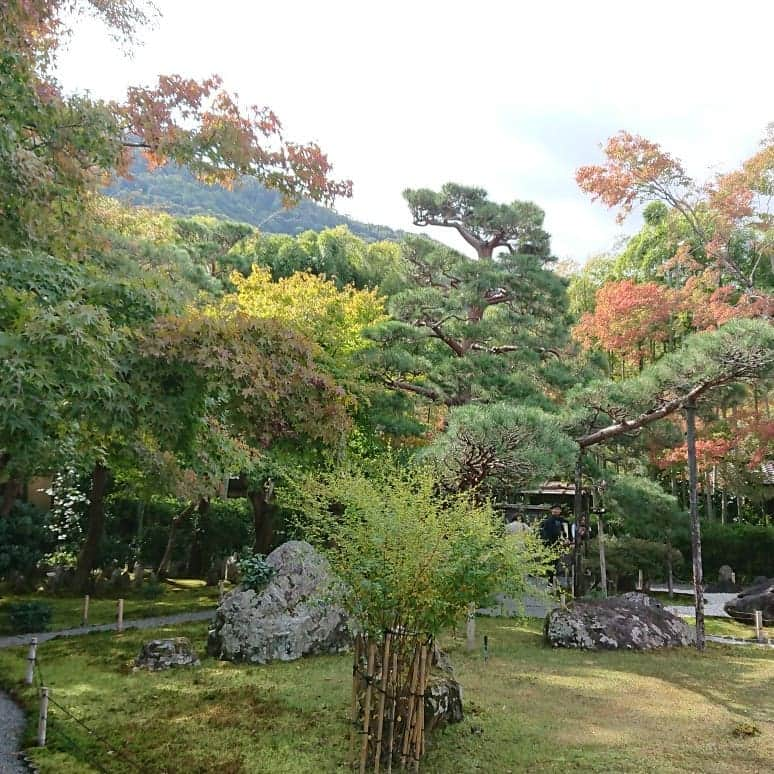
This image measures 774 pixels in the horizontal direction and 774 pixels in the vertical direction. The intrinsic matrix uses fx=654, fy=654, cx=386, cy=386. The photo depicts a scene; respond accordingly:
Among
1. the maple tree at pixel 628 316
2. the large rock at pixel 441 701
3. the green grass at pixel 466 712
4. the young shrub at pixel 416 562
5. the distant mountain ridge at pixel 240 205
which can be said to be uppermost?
the distant mountain ridge at pixel 240 205

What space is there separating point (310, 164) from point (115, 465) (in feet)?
26.4

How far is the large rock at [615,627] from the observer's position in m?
10.4

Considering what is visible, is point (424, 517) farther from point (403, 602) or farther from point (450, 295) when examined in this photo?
point (450, 295)

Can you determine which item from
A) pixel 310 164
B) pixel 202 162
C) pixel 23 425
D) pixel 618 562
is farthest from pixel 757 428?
pixel 23 425

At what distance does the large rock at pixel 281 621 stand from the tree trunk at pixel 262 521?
7623mm

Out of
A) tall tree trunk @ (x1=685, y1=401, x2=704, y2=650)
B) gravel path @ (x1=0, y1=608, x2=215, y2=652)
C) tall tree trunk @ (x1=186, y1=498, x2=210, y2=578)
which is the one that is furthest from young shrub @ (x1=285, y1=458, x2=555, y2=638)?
tall tree trunk @ (x1=186, y1=498, x2=210, y2=578)

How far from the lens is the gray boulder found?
27.8 feet

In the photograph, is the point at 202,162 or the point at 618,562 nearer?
the point at 202,162

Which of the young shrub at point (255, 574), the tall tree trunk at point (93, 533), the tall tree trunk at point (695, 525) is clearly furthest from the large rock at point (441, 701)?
the tall tree trunk at point (93, 533)

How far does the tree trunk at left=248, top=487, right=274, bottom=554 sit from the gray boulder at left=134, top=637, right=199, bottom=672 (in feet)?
27.9

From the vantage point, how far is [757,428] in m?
15.7

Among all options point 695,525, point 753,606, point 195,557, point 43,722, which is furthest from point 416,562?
point 195,557

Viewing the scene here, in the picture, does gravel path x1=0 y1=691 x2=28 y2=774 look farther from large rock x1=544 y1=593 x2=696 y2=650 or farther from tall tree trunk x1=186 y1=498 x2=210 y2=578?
tall tree trunk x1=186 y1=498 x2=210 y2=578

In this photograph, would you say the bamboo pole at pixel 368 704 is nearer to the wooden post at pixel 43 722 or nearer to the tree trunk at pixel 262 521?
the wooden post at pixel 43 722
